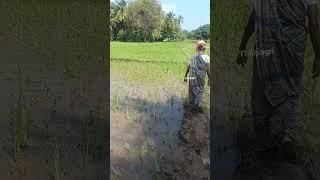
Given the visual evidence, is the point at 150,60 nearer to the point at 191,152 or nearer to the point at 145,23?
the point at 145,23

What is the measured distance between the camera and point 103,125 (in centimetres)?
536

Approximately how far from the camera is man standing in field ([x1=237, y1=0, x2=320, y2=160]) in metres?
5.43

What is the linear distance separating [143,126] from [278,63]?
1.29m

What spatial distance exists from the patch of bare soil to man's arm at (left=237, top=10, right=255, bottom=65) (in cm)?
58

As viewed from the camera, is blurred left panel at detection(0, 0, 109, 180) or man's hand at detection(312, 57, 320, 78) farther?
man's hand at detection(312, 57, 320, 78)

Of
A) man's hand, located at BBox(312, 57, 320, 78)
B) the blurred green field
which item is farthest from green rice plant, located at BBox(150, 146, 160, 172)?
man's hand, located at BBox(312, 57, 320, 78)

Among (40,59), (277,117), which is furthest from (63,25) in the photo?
(277,117)

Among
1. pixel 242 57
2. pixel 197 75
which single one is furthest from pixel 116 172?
pixel 242 57

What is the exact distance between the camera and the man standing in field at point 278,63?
17.8 feet

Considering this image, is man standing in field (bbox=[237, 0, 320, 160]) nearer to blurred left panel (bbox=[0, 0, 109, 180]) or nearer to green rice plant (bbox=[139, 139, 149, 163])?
green rice plant (bbox=[139, 139, 149, 163])

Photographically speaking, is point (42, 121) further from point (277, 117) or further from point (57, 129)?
point (277, 117)

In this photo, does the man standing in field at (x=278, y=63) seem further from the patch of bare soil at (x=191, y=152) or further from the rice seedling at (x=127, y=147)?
the rice seedling at (x=127, y=147)

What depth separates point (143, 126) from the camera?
17.8ft

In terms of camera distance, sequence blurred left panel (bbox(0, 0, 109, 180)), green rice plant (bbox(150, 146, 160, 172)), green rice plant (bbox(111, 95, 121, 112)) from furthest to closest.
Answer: green rice plant (bbox(150, 146, 160, 172))
green rice plant (bbox(111, 95, 121, 112))
blurred left panel (bbox(0, 0, 109, 180))
